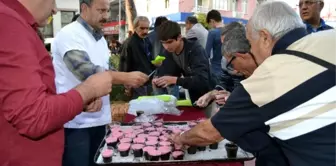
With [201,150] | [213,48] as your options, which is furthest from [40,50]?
[213,48]

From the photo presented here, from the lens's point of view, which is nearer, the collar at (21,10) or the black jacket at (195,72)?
the collar at (21,10)

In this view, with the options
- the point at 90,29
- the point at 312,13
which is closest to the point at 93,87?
the point at 90,29

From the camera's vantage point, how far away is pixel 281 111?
888 mm

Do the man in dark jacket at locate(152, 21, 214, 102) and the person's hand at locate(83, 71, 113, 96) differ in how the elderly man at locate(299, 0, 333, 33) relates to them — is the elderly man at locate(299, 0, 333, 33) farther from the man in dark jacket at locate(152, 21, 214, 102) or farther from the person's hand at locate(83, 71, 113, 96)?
the person's hand at locate(83, 71, 113, 96)

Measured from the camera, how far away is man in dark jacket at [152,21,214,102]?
2.50 metres

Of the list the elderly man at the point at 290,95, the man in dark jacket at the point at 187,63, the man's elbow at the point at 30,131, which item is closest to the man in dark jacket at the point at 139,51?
the man in dark jacket at the point at 187,63

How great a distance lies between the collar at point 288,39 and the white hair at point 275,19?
2 cm

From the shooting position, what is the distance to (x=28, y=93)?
799mm

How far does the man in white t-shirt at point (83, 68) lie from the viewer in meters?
1.72

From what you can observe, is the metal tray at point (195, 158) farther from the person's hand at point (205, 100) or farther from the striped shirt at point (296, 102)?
the person's hand at point (205, 100)

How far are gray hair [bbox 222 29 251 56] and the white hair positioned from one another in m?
0.42

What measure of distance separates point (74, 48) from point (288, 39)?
3.86ft

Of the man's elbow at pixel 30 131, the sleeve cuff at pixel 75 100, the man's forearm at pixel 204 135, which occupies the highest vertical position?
the sleeve cuff at pixel 75 100

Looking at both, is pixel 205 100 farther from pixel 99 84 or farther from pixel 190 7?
pixel 190 7
